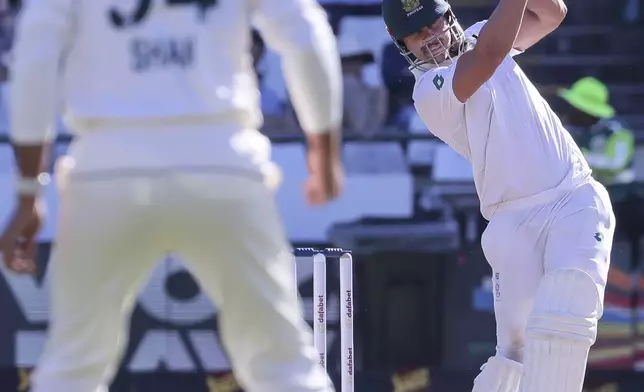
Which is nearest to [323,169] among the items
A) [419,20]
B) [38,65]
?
[38,65]

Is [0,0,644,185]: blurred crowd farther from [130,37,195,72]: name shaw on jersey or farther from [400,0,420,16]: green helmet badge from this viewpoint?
[130,37,195,72]: name shaw on jersey

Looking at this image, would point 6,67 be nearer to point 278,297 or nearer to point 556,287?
point 556,287

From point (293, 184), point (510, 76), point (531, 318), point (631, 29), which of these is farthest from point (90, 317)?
point (631, 29)

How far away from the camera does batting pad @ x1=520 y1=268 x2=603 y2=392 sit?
11.8 ft

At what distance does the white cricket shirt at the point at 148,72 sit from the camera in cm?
256

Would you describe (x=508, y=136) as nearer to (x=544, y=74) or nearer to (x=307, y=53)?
(x=307, y=53)

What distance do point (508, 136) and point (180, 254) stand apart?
149cm

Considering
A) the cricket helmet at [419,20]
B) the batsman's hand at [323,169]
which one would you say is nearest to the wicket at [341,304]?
the cricket helmet at [419,20]

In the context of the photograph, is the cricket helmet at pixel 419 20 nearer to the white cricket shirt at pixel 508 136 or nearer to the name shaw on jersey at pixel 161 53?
the white cricket shirt at pixel 508 136

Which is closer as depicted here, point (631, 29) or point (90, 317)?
point (90, 317)

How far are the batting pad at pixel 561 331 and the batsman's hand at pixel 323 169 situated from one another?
1.13m

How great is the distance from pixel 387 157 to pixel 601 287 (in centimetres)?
291

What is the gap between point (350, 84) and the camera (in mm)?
6621

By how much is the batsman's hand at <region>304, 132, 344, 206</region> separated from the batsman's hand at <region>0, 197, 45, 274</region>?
0.59 meters
